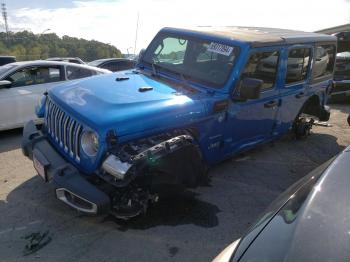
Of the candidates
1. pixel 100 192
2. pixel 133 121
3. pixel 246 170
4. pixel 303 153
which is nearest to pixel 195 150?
pixel 133 121

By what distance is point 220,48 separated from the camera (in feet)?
15.3

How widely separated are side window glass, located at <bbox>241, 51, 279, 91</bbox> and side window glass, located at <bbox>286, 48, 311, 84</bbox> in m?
0.36

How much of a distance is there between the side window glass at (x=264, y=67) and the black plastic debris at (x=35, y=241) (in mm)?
2767

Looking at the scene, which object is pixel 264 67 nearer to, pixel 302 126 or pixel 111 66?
pixel 302 126

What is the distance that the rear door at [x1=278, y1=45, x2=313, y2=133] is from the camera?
5.34m

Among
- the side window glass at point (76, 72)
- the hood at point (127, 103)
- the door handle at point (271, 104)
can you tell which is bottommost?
the side window glass at point (76, 72)

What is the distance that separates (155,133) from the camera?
371 centimetres

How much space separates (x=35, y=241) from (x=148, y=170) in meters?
1.23

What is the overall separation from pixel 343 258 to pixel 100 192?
2.20 meters

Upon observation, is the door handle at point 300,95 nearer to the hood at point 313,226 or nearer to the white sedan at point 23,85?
the hood at point 313,226

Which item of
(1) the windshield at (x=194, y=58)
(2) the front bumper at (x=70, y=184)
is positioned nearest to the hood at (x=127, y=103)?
(1) the windshield at (x=194, y=58)

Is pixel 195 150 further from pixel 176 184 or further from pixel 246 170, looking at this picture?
pixel 246 170

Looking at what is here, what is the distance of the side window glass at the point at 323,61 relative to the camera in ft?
20.0

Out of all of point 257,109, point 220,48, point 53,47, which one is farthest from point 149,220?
point 53,47
